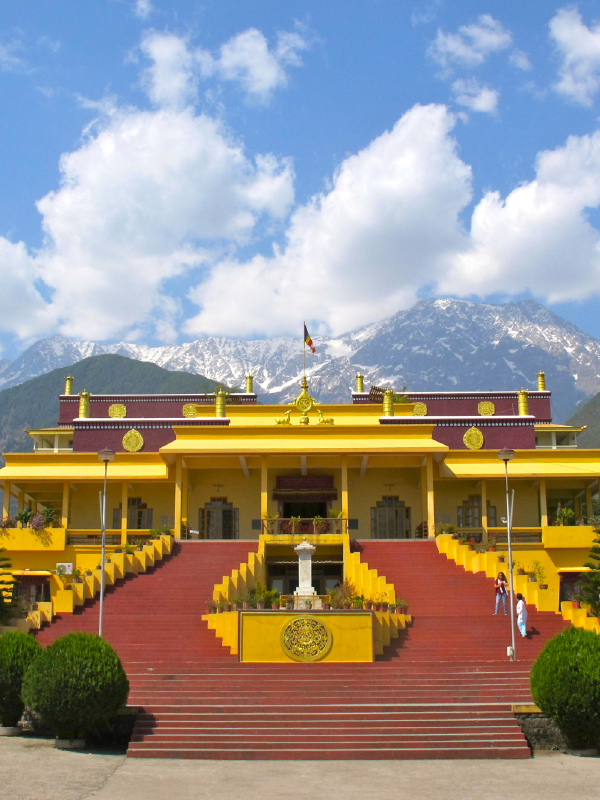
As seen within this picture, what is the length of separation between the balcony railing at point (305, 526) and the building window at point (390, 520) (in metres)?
3.69

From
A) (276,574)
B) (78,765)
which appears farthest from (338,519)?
(78,765)

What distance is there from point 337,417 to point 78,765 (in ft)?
74.4

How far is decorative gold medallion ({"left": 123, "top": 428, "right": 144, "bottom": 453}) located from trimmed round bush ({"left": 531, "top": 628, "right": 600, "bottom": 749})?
2272 centimetres

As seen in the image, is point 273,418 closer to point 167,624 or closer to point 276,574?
point 276,574

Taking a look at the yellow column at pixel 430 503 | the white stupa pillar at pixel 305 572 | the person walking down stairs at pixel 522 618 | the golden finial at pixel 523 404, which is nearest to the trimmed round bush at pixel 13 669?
the white stupa pillar at pixel 305 572

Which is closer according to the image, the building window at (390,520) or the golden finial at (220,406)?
the building window at (390,520)

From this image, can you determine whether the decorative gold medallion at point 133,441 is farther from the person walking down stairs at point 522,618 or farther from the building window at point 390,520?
the person walking down stairs at point 522,618

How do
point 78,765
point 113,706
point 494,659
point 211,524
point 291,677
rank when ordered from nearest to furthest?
point 78,765 → point 113,706 → point 291,677 → point 494,659 → point 211,524

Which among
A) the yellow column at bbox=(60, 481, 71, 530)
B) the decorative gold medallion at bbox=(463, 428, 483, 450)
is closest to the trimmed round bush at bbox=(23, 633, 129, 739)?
the yellow column at bbox=(60, 481, 71, 530)

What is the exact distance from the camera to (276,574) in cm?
3025

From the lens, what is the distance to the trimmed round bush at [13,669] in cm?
1709

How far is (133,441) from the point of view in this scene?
36.7 m

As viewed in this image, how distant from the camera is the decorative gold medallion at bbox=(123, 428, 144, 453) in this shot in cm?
3659

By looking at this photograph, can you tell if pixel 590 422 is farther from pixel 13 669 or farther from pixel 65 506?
pixel 13 669
